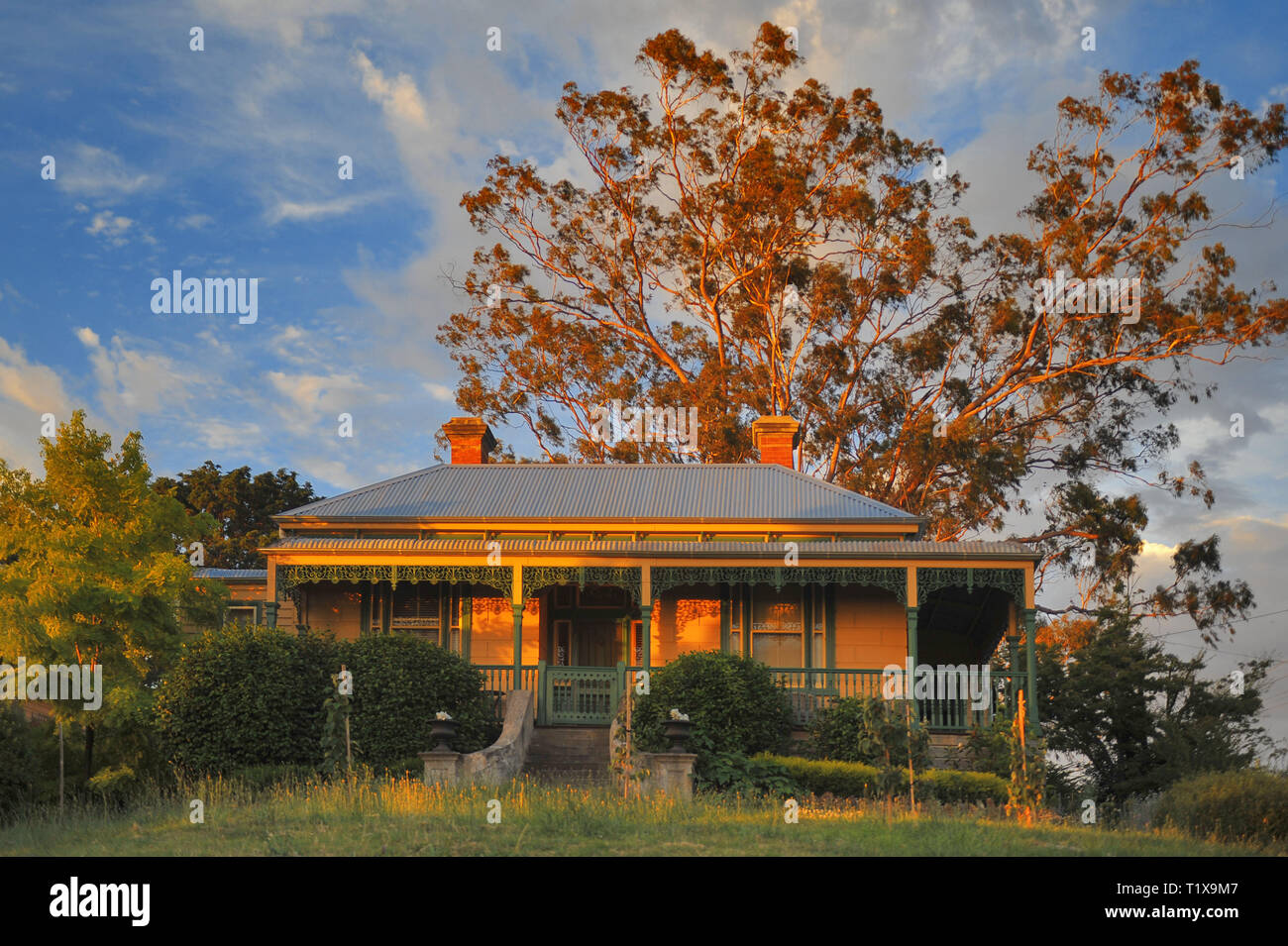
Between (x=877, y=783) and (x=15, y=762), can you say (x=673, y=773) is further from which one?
(x=15, y=762)

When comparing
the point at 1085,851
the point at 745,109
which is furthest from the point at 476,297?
the point at 1085,851

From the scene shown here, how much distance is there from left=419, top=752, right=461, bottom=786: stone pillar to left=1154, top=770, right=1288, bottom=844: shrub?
916 cm

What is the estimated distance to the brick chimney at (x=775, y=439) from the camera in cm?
2961

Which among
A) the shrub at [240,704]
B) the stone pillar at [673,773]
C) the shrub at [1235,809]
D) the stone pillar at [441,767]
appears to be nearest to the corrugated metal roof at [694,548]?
the shrub at [240,704]

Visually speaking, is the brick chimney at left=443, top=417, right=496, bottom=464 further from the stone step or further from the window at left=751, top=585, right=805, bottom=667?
the stone step

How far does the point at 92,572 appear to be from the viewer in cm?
1797

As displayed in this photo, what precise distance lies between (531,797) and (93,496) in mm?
8611

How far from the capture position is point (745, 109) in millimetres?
38250

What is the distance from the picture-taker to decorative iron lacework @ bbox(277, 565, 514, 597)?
21859 millimetres

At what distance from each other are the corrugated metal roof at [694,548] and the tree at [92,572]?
11.7ft

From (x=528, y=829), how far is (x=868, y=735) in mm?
6979
